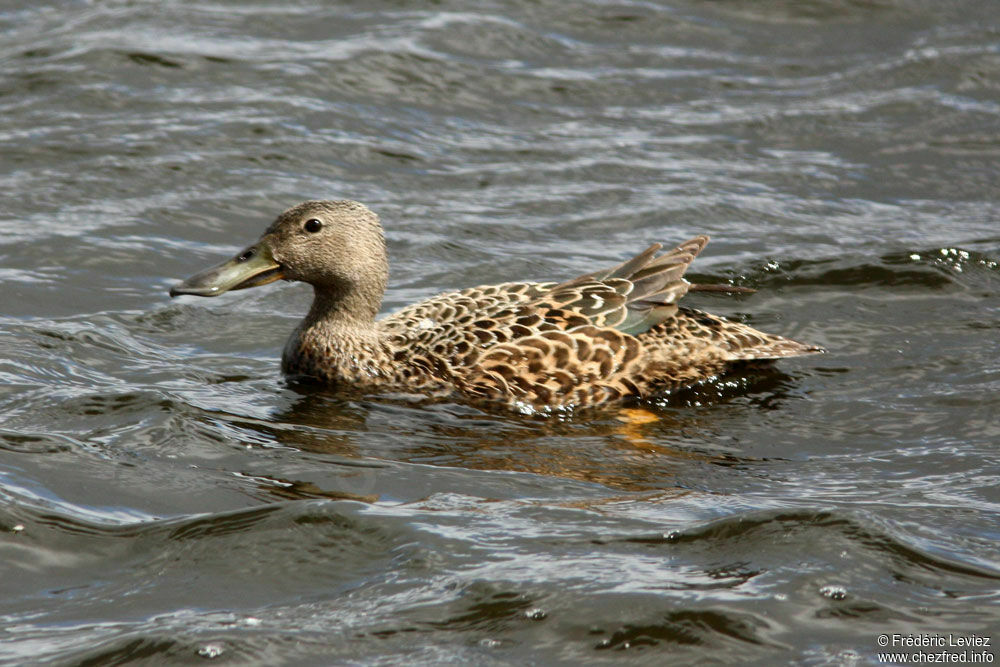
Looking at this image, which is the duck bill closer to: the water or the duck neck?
the duck neck

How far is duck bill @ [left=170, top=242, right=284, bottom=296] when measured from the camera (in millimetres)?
8156

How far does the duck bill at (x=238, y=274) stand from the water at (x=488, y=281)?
544mm

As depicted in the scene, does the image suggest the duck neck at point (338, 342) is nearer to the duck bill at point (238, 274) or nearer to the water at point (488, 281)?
the water at point (488, 281)

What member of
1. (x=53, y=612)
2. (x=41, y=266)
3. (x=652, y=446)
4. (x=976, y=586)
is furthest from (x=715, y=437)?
(x=41, y=266)

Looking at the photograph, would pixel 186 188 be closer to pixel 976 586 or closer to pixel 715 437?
pixel 715 437

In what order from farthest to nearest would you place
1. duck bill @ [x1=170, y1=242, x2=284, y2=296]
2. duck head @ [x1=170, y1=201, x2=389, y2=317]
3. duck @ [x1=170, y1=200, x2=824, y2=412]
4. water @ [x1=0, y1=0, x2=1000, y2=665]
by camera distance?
duck head @ [x1=170, y1=201, x2=389, y2=317], duck bill @ [x1=170, y1=242, x2=284, y2=296], duck @ [x1=170, y1=200, x2=824, y2=412], water @ [x1=0, y1=0, x2=1000, y2=665]

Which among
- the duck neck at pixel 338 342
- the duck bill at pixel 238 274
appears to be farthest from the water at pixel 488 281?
the duck bill at pixel 238 274

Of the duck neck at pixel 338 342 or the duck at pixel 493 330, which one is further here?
the duck neck at pixel 338 342

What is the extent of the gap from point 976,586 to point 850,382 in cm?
284

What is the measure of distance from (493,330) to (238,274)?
151 cm

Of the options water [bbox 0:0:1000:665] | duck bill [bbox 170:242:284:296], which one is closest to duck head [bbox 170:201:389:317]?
duck bill [bbox 170:242:284:296]

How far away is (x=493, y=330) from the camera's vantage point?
807 cm

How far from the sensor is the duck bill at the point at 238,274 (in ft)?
26.8

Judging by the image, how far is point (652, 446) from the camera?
24.7ft
